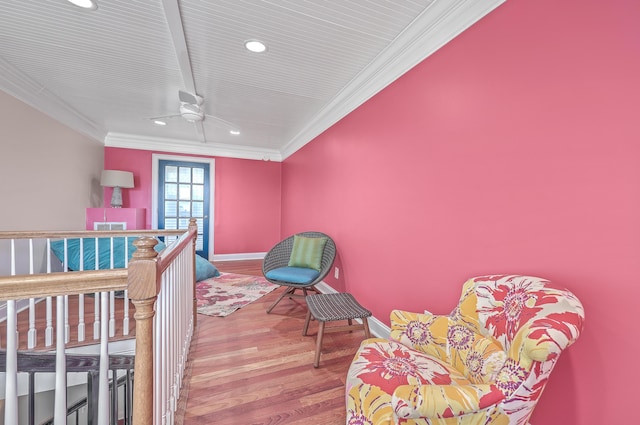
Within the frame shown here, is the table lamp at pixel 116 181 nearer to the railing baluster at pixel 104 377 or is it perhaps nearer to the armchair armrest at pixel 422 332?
the railing baluster at pixel 104 377

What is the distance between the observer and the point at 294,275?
8.96 ft

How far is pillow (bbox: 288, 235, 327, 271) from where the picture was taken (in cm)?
300

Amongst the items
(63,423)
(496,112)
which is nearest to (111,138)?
(63,423)

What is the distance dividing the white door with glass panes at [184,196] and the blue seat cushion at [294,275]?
2.90 m

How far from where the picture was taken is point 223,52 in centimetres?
211

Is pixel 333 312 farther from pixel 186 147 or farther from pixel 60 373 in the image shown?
pixel 186 147

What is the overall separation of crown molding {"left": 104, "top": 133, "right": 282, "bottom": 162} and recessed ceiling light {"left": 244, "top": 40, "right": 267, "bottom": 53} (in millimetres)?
3322

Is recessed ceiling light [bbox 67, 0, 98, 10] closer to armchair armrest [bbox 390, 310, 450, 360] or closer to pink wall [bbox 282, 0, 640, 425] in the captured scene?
pink wall [bbox 282, 0, 640, 425]

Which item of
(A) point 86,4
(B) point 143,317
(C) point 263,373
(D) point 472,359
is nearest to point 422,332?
(D) point 472,359

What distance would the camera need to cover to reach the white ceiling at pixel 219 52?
1645 millimetres

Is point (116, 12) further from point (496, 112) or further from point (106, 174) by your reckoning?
point (106, 174)

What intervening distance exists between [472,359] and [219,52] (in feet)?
8.80

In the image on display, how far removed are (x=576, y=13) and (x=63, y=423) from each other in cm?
240

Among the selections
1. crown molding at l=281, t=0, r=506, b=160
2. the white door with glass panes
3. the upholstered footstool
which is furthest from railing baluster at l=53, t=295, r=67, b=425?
the white door with glass panes
